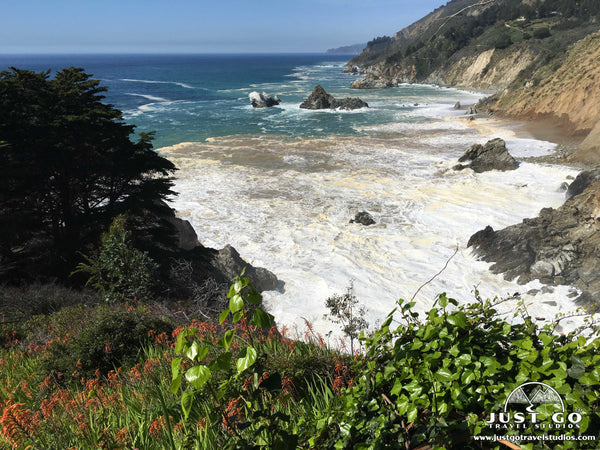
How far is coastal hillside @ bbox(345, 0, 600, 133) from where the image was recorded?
3139 centimetres

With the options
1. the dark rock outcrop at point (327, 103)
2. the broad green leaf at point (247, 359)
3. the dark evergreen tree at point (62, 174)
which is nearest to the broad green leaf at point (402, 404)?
the broad green leaf at point (247, 359)

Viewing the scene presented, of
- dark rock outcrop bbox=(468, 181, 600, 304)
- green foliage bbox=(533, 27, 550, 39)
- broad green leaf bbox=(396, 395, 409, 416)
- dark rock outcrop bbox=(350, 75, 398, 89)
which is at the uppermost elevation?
green foliage bbox=(533, 27, 550, 39)

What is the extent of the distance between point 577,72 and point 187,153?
36.0 metres

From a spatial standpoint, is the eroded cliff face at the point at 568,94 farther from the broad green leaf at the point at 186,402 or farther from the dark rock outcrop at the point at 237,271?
the broad green leaf at the point at 186,402

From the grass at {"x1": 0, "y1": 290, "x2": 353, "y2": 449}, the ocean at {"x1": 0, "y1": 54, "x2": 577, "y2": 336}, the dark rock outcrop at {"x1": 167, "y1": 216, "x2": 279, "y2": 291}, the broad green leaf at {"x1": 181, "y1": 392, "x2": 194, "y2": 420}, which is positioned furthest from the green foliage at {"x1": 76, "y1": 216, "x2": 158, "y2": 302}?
the broad green leaf at {"x1": 181, "y1": 392, "x2": 194, "y2": 420}

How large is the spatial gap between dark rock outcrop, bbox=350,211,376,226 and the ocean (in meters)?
0.44

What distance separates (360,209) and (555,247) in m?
8.35

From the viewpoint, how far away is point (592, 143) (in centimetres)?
2177

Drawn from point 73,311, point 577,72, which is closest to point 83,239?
point 73,311

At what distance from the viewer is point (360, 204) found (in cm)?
1866

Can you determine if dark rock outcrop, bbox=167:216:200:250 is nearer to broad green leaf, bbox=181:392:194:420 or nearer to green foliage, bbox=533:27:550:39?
broad green leaf, bbox=181:392:194:420

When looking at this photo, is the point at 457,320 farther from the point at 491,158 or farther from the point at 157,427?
the point at 491,158

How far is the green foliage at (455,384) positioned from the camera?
1752mm

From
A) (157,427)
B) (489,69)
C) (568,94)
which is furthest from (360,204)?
(489,69)
